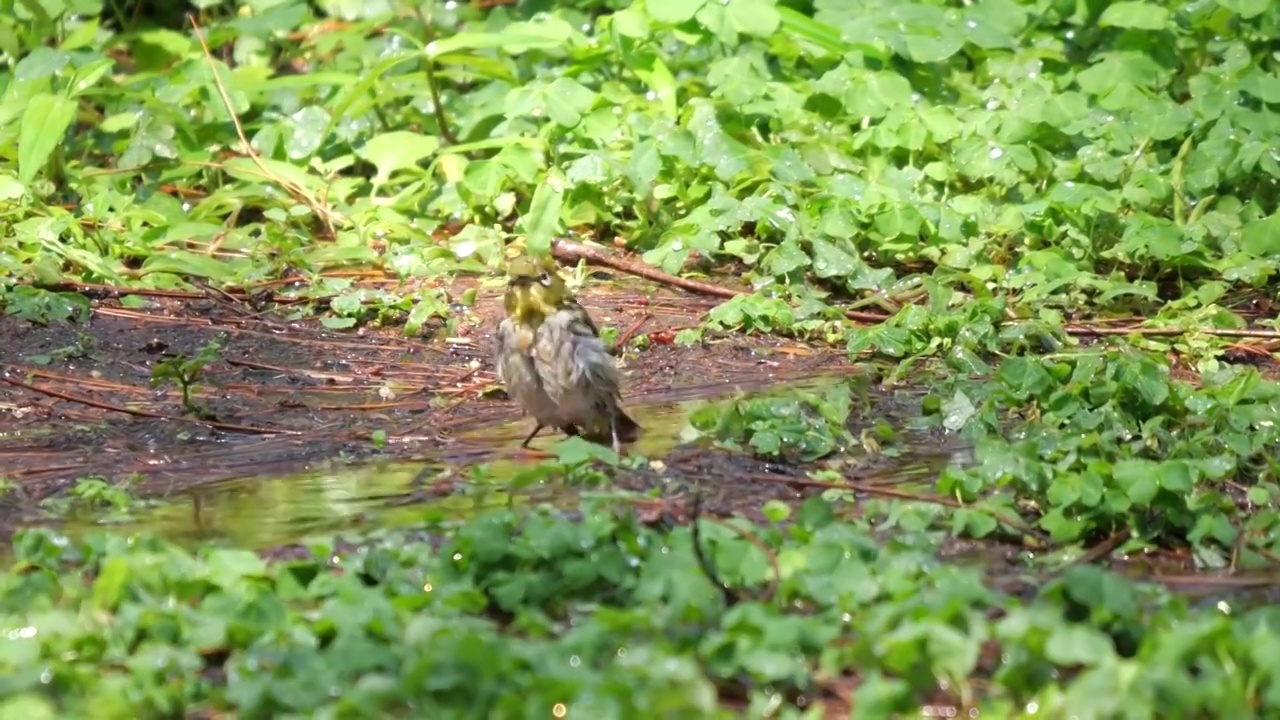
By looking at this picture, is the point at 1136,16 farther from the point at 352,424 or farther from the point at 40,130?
the point at 40,130

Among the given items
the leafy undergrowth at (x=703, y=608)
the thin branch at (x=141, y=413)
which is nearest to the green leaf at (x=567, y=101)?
the thin branch at (x=141, y=413)

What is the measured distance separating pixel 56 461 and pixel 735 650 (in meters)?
2.56

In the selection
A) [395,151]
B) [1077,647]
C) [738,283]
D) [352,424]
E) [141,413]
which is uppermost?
[1077,647]

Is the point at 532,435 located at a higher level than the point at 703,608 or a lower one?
lower

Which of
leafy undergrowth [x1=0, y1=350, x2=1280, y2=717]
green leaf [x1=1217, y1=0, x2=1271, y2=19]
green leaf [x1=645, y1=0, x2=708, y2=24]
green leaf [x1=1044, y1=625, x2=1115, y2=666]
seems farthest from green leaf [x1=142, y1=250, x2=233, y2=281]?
green leaf [x1=1044, y1=625, x2=1115, y2=666]

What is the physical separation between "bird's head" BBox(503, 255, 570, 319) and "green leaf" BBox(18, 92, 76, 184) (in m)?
2.80

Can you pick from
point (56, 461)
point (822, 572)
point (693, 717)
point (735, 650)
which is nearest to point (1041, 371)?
point (822, 572)

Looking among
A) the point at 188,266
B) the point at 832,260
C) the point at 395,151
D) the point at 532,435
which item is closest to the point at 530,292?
the point at 532,435

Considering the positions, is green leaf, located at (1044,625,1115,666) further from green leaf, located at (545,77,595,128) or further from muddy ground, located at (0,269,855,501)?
green leaf, located at (545,77,595,128)

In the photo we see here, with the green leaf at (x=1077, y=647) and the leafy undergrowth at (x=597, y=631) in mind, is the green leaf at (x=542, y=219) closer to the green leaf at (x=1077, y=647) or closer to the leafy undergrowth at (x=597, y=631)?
the leafy undergrowth at (x=597, y=631)

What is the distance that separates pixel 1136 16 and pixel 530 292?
379 centimetres

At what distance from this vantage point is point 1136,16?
25.7ft

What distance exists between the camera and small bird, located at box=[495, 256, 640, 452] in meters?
5.24

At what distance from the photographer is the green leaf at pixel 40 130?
721 centimetres
